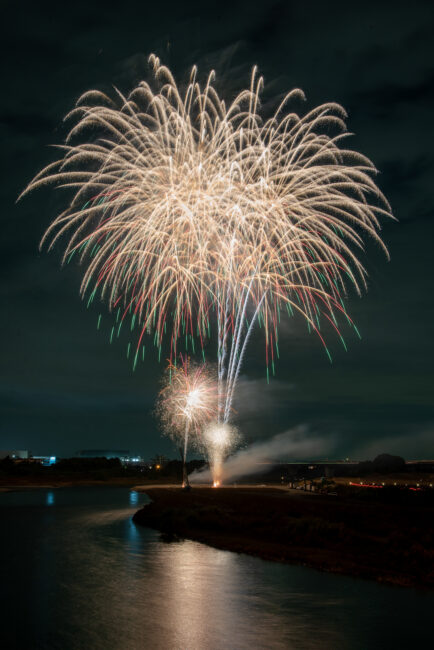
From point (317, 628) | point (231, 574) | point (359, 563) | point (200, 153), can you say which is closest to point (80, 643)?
point (317, 628)

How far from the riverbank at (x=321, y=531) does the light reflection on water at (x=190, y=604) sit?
4.08 feet

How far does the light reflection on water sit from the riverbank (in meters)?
1.24

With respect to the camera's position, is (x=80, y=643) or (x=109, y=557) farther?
(x=109, y=557)

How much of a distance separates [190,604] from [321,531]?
11145 mm

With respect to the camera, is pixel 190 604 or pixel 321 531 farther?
pixel 321 531

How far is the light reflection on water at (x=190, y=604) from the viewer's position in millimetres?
12227

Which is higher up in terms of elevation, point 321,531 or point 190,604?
point 321,531

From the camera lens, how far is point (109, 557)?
2291 centimetres

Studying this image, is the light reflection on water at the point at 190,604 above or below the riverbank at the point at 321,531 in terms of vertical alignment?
below

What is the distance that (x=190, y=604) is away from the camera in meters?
15.1

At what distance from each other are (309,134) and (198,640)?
76.5ft

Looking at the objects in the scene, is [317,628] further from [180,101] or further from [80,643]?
[180,101]

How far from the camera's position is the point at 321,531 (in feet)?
81.6

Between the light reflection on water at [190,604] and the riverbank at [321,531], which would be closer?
the light reflection on water at [190,604]
